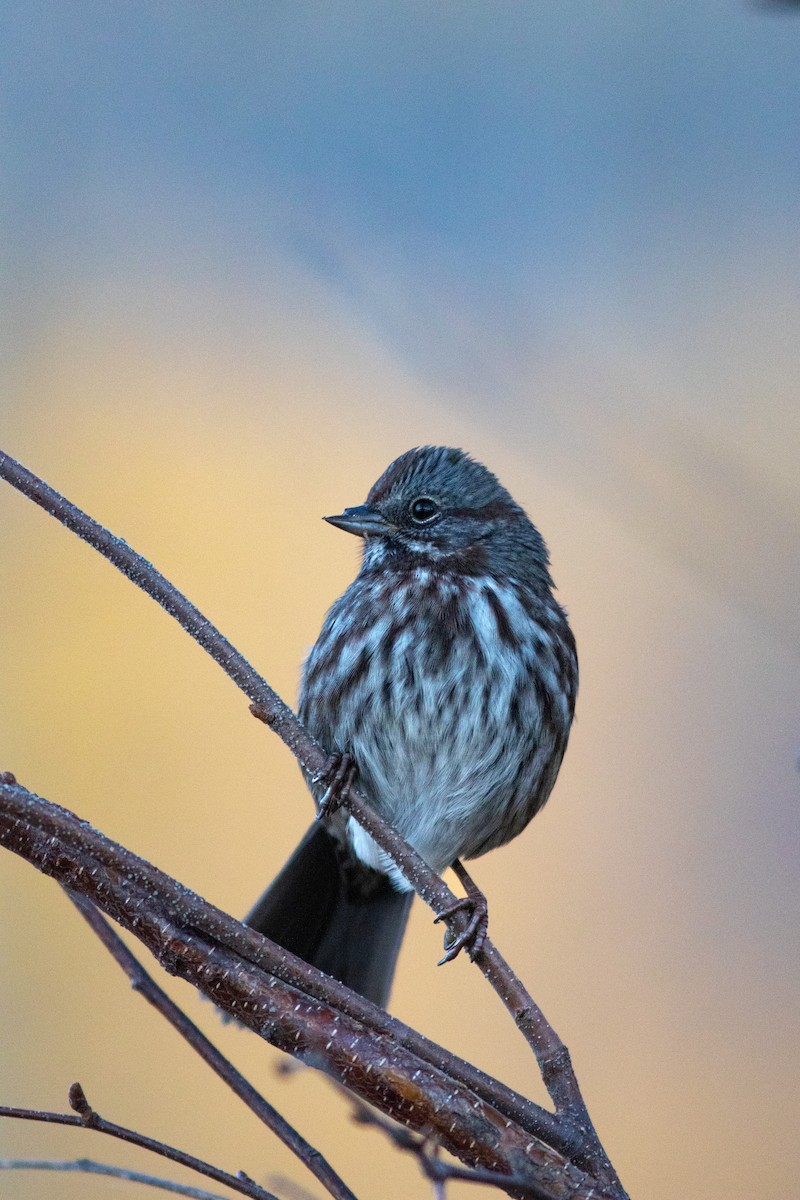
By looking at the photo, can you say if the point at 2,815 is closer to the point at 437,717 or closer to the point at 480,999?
the point at 437,717

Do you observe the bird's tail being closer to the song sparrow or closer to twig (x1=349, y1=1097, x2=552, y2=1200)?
the song sparrow

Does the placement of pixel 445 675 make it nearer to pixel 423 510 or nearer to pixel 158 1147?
pixel 423 510

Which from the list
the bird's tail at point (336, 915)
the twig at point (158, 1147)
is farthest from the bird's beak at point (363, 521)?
the twig at point (158, 1147)

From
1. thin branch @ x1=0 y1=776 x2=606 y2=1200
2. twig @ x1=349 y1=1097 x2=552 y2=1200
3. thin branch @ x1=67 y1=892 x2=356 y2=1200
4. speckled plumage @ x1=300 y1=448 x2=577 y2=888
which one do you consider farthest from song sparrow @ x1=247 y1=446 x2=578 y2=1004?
twig @ x1=349 y1=1097 x2=552 y2=1200

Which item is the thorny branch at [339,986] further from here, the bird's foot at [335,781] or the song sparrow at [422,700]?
the song sparrow at [422,700]

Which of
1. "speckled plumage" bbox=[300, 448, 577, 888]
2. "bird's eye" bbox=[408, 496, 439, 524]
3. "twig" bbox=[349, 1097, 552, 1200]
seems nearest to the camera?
"twig" bbox=[349, 1097, 552, 1200]

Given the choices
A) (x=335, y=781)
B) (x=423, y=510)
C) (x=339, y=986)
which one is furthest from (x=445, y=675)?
(x=339, y=986)
